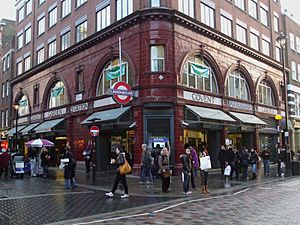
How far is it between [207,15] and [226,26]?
3.07 m

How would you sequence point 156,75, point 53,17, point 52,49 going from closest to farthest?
point 156,75, point 52,49, point 53,17

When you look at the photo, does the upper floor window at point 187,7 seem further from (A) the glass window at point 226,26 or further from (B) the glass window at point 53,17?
(B) the glass window at point 53,17

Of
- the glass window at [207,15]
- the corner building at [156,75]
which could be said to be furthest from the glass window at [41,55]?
the glass window at [207,15]

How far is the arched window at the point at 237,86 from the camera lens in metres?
27.5

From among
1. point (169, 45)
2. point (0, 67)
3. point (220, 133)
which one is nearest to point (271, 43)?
point (220, 133)

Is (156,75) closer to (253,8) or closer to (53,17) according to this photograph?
(253,8)

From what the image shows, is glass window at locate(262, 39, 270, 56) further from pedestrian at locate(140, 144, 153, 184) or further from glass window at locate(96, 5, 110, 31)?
pedestrian at locate(140, 144, 153, 184)

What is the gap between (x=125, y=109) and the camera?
2136 centimetres

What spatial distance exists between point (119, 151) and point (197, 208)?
13.3 feet

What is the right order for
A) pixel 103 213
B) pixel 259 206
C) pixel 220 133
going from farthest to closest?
pixel 220 133 → pixel 259 206 → pixel 103 213

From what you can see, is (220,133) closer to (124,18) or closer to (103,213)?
(124,18)

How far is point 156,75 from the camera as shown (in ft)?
67.8

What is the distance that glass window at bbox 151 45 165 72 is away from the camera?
828 inches

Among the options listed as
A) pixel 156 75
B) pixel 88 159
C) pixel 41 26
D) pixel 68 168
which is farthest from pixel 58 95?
pixel 68 168
